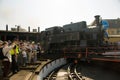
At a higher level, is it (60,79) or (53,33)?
(53,33)

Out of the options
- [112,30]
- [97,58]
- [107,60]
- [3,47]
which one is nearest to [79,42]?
[97,58]

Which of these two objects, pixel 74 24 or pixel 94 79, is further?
pixel 74 24

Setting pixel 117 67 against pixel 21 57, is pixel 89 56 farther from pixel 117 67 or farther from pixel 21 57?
pixel 21 57

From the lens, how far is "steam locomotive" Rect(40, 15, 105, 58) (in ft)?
74.4

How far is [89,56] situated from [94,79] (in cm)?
474

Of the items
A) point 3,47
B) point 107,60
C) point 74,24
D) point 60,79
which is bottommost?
point 60,79

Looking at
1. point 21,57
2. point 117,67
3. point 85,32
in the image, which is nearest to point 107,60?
point 117,67

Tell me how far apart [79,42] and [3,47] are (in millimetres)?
14119

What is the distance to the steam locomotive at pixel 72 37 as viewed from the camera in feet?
74.4

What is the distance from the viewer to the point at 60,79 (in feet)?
48.8

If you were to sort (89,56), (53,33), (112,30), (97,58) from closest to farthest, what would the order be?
(97,58)
(89,56)
(53,33)
(112,30)

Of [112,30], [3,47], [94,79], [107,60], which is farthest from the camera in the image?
[112,30]

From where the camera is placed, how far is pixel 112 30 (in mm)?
79938

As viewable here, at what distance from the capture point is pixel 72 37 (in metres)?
23.8
